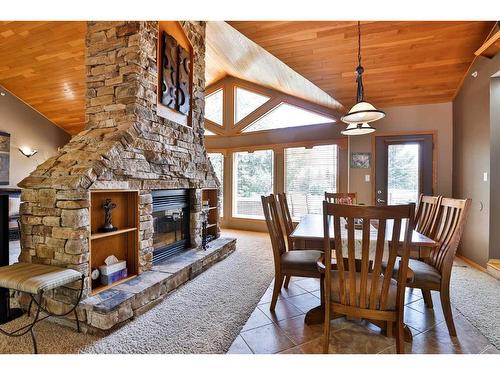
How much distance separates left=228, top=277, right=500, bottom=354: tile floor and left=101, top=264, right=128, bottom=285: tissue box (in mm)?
1358

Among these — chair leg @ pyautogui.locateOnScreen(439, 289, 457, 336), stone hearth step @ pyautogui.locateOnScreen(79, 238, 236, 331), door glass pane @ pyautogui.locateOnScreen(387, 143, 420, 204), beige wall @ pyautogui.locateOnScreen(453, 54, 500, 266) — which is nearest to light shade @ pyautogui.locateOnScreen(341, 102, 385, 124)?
chair leg @ pyautogui.locateOnScreen(439, 289, 457, 336)

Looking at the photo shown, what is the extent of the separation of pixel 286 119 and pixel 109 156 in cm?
446

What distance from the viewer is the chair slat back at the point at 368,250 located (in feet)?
4.60

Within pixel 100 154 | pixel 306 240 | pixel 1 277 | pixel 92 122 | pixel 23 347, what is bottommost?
pixel 23 347

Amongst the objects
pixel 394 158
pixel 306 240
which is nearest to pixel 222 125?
pixel 394 158

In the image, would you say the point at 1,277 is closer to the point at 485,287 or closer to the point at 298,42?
the point at 298,42

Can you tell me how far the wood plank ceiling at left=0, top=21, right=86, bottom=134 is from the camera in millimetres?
4004

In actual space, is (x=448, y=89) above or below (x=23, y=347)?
above

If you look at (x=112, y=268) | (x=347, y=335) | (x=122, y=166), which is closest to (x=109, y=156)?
(x=122, y=166)

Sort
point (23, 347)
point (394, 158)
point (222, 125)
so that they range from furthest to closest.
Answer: point (222, 125), point (394, 158), point (23, 347)

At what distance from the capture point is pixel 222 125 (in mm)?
6699

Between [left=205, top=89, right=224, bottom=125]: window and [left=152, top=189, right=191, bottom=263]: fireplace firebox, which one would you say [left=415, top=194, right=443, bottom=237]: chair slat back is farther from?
[left=205, top=89, right=224, bottom=125]: window

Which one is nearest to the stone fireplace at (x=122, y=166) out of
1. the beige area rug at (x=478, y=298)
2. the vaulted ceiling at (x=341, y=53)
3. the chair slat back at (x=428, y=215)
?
the vaulted ceiling at (x=341, y=53)

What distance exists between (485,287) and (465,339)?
1.46m
